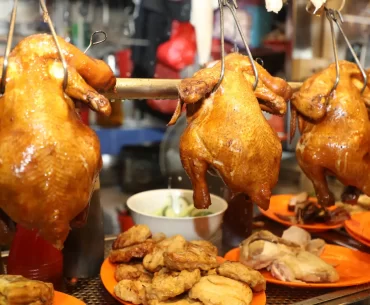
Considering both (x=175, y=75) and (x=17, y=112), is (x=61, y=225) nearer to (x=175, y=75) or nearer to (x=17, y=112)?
(x=17, y=112)

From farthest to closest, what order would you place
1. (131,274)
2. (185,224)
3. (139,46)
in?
(139,46), (185,224), (131,274)

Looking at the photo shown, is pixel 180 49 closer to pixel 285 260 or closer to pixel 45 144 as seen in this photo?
pixel 285 260

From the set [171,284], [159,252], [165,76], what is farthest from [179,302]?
[165,76]

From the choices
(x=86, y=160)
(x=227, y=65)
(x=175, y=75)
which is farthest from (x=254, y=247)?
(x=175, y=75)

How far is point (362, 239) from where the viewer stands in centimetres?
183

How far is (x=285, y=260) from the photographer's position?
4.86ft

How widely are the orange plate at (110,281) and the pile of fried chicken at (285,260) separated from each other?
16 centimetres

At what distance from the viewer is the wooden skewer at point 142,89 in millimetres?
1271

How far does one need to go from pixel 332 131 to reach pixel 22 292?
0.95 m

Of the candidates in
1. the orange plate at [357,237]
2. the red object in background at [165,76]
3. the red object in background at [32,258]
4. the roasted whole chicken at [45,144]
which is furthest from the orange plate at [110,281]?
the red object in background at [165,76]

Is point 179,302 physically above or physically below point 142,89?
below

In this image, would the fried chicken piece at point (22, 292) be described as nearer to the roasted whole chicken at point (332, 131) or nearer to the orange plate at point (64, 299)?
the orange plate at point (64, 299)

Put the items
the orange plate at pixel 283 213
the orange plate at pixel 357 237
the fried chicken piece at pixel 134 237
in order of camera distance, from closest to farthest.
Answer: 1. the fried chicken piece at pixel 134 237
2. the orange plate at pixel 357 237
3. the orange plate at pixel 283 213

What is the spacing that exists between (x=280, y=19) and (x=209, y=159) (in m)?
3.16
